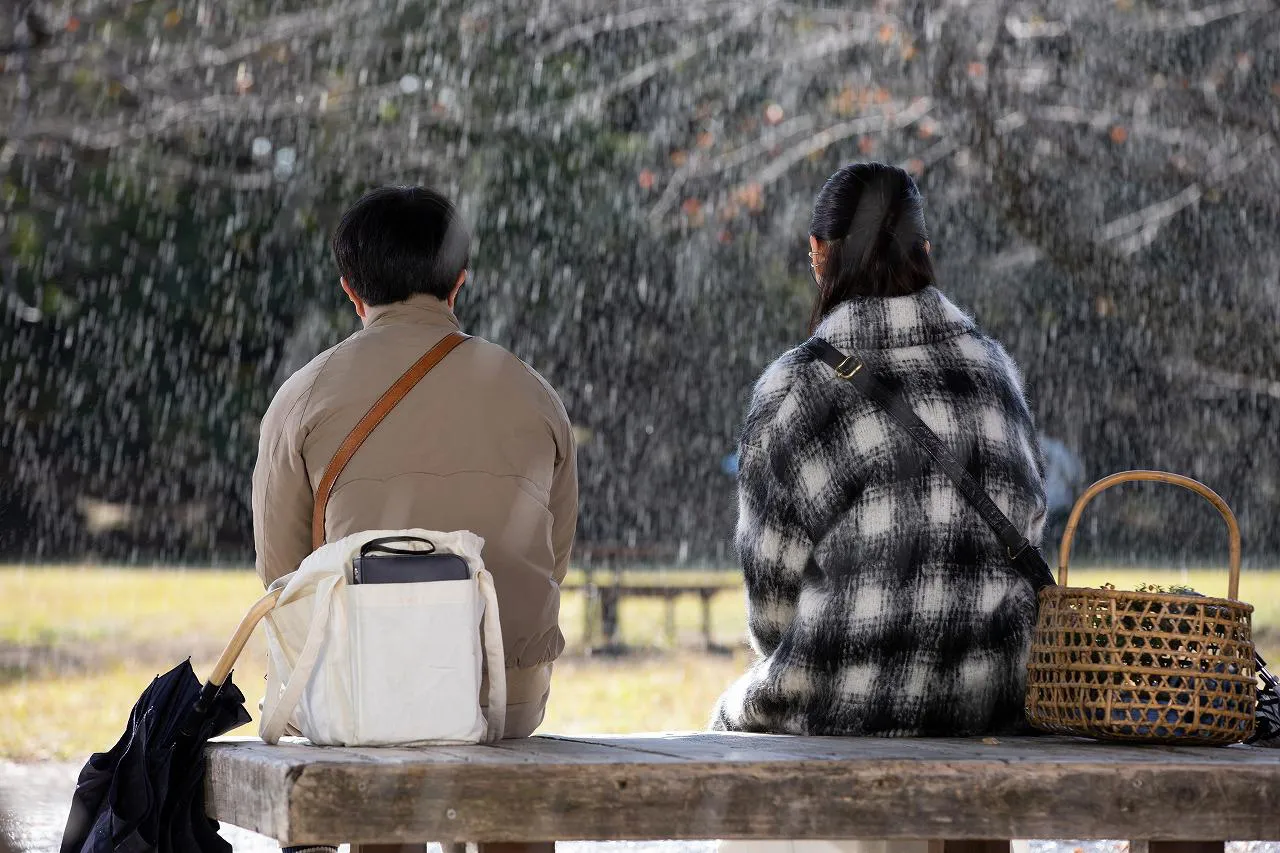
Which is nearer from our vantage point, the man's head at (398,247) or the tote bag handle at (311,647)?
the tote bag handle at (311,647)

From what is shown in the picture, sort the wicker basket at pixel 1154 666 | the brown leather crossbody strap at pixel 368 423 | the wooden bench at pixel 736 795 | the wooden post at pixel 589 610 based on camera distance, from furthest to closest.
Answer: the wooden post at pixel 589 610 < the brown leather crossbody strap at pixel 368 423 < the wicker basket at pixel 1154 666 < the wooden bench at pixel 736 795

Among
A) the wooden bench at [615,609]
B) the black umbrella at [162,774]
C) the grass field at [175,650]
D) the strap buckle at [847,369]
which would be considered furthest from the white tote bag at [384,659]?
the wooden bench at [615,609]

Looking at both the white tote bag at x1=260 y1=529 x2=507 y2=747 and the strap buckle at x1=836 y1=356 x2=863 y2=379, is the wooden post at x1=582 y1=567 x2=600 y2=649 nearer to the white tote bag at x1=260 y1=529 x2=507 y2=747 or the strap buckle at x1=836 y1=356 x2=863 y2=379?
the strap buckle at x1=836 y1=356 x2=863 y2=379

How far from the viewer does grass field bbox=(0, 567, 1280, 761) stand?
8703 millimetres

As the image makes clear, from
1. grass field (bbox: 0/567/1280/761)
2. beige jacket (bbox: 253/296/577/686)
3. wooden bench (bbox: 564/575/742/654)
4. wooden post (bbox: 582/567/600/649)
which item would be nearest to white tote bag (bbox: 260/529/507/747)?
beige jacket (bbox: 253/296/577/686)

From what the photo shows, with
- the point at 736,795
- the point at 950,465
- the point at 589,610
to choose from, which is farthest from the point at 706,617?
the point at 736,795

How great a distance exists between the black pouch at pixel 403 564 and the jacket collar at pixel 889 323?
0.78 meters

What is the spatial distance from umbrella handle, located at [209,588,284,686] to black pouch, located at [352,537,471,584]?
0.45 feet

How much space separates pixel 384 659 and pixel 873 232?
3.44 feet

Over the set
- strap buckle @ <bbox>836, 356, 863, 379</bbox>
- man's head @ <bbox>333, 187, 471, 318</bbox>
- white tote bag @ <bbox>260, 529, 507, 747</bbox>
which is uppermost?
man's head @ <bbox>333, 187, 471, 318</bbox>

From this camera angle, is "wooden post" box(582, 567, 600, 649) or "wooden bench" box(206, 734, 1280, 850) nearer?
"wooden bench" box(206, 734, 1280, 850)

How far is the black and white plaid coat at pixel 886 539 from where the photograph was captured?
2482mm

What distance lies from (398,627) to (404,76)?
13.3 metres

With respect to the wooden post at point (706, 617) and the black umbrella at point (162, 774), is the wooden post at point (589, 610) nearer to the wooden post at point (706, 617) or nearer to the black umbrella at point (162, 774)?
the wooden post at point (706, 617)
